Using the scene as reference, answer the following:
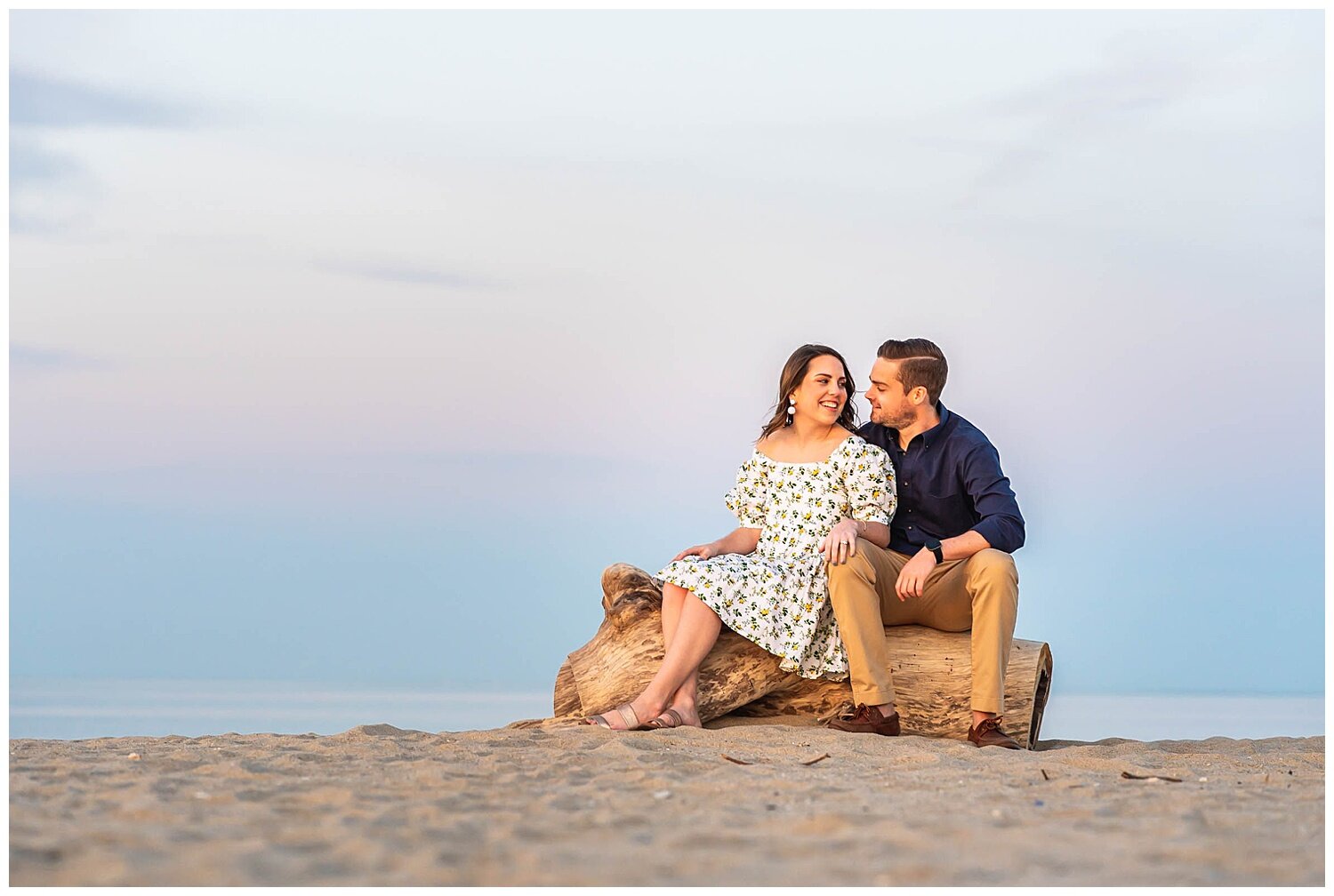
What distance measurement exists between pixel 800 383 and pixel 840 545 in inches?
36.4

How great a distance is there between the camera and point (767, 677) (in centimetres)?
609

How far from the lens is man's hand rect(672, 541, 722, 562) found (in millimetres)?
6094

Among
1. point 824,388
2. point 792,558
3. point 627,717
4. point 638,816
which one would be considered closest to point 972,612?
point 792,558

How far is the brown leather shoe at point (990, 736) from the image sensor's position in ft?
18.3

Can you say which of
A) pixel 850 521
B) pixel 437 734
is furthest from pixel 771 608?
pixel 437 734

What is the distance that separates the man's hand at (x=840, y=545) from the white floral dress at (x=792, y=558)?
21 centimetres

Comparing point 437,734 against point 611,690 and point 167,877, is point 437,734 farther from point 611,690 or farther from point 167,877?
point 167,877

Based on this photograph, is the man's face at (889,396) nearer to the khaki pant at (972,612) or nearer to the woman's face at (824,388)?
the woman's face at (824,388)

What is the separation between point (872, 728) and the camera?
18.6 feet

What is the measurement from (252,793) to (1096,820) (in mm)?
2287

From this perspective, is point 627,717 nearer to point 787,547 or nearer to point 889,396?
point 787,547

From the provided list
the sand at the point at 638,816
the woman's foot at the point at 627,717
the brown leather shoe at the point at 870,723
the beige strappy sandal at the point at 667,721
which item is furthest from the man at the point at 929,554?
the woman's foot at the point at 627,717

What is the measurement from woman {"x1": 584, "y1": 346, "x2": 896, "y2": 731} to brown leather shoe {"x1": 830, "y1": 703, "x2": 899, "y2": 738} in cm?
35

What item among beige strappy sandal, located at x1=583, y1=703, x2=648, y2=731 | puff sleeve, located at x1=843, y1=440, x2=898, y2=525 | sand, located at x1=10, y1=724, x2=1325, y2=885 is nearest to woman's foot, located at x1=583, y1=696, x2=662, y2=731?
beige strappy sandal, located at x1=583, y1=703, x2=648, y2=731
